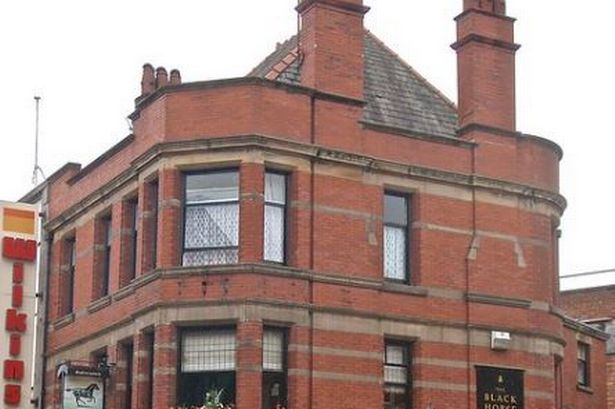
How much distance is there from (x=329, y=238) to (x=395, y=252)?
7.61 feet

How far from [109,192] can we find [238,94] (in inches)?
220

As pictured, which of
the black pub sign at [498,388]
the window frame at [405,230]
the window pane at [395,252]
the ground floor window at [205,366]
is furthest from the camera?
the black pub sign at [498,388]

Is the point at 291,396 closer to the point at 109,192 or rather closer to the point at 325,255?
the point at 325,255

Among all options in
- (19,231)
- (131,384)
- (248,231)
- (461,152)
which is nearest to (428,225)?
(461,152)

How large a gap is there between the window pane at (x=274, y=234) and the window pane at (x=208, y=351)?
2113mm

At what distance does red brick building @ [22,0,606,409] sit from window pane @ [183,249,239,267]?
59 millimetres

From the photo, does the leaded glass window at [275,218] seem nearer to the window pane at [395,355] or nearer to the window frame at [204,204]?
the window frame at [204,204]

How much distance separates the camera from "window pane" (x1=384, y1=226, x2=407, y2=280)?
123 ft

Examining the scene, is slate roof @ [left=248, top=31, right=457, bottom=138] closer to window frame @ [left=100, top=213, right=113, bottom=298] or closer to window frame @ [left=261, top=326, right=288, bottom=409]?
window frame @ [left=100, top=213, right=113, bottom=298]

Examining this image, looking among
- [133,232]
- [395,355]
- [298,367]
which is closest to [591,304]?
[395,355]

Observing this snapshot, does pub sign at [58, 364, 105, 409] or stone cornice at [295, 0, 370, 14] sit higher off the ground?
stone cornice at [295, 0, 370, 14]

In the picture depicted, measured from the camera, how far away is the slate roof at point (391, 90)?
3916 cm

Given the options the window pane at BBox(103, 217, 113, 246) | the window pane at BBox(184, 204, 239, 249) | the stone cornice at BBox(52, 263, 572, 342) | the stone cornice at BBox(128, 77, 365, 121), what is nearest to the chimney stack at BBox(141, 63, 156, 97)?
the window pane at BBox(103, 217, 113, 246)

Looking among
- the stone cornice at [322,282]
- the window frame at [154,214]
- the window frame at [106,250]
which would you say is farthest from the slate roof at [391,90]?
the window frame at [106,250]
